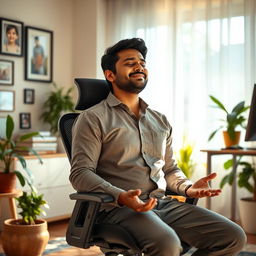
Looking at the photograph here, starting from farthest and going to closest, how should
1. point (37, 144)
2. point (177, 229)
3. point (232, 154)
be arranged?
point (37, 144) → point (232, 154) → point (177, 229)

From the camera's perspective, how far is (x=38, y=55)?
15.7 feet

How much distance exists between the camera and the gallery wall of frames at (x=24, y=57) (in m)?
4.45

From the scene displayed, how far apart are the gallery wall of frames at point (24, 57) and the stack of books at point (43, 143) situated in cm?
27

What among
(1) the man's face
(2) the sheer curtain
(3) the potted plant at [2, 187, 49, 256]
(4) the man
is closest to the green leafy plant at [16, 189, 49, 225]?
(3) the potted plant at [2, 187, 49, 256]

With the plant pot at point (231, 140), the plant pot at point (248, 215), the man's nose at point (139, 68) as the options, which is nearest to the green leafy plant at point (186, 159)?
the plant pot at point (231, 140)

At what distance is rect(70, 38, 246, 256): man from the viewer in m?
1.94

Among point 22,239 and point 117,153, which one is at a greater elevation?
point 117,153

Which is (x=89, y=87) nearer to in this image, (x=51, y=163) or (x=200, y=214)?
(x=200, y=214)

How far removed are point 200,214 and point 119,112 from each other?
1.90 ft

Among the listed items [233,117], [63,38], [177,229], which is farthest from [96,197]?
[63,38]

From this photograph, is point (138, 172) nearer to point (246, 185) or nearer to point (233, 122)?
point (233, 122)

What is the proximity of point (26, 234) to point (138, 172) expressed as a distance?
52.1 inches

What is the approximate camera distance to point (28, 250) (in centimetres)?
321

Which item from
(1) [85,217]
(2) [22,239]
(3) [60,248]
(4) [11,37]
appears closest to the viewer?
(1) [85,217]
